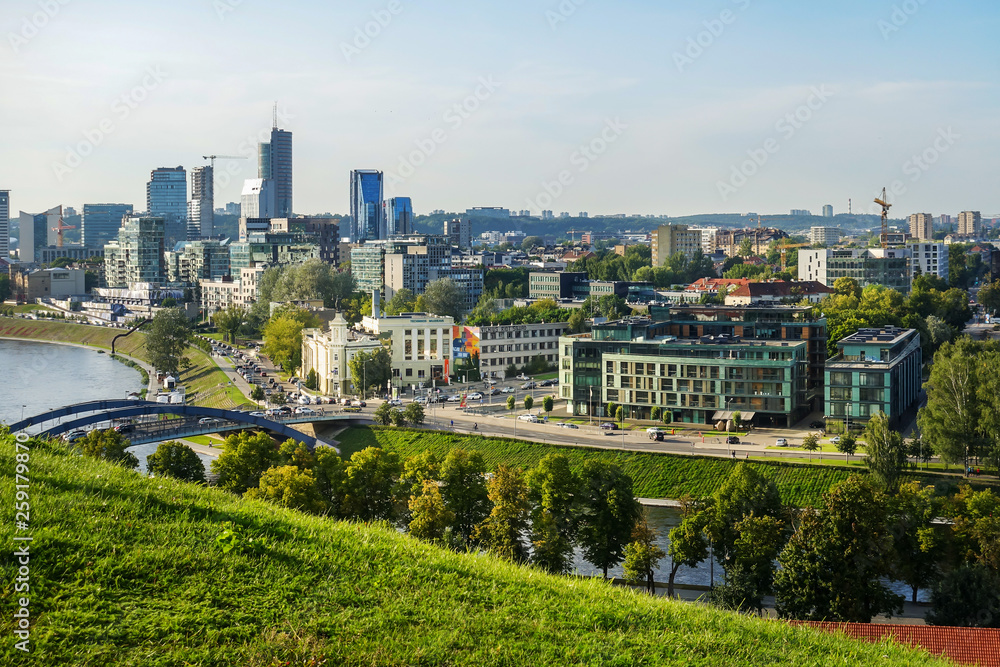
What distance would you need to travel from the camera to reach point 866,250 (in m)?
69.0

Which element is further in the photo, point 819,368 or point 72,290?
point 72,290

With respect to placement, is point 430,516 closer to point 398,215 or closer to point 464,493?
point 464,493

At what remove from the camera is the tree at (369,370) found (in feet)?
130

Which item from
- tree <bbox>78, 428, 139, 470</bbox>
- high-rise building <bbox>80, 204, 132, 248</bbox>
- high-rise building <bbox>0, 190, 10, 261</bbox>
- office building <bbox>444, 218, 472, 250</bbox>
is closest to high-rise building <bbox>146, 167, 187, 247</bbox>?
high-rise building <bbox>80, 204, 132, 248</bbox>

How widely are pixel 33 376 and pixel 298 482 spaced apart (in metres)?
36.5

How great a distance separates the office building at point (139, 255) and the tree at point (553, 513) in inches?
2976

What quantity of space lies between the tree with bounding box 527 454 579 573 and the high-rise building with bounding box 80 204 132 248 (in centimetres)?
13361

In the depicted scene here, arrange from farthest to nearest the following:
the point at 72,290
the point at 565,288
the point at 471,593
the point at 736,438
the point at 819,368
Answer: the point at 72,290 < the point at 565,288 < the point at 819,368 < the point at 736,438 < the point at 471,593

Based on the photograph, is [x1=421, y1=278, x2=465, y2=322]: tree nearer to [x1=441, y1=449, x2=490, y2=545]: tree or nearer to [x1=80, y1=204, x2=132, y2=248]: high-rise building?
[x1=441, y1=449, x2=490, y2=545]: tree

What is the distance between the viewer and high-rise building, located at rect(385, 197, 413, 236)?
13450cm

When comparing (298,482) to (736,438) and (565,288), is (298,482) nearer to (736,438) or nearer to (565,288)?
(736,438)

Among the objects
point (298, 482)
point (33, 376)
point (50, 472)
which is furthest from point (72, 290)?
point (50, 472)

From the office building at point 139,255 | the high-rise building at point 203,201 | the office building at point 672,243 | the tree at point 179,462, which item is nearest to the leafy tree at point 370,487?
the tree at point 179,462

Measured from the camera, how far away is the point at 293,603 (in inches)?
267
